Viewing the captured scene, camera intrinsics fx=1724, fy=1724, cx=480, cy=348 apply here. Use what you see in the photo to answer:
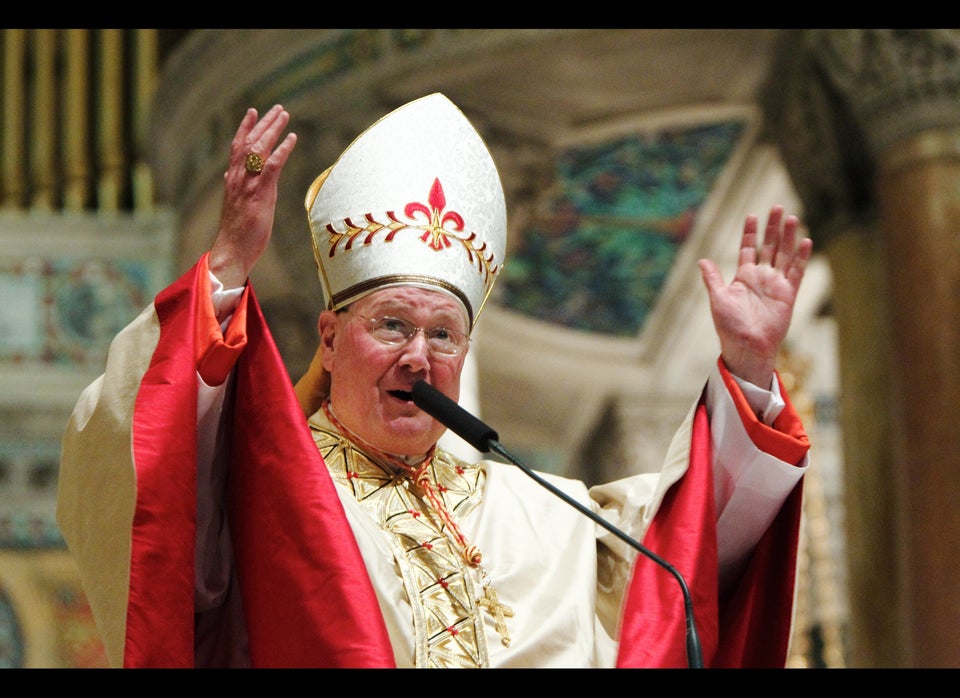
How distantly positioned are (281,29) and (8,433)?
224 centimetres

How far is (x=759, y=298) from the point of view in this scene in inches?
107

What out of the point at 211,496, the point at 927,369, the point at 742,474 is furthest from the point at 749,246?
the point at 927,369

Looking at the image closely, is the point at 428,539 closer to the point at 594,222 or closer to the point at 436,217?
the point at 436,217

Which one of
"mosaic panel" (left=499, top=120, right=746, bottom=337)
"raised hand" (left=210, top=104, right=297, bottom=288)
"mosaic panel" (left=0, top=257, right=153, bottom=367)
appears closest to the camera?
"raised hand" (left=210, top=104, right=297, bottom=288)

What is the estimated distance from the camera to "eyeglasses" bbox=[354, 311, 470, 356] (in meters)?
2.70

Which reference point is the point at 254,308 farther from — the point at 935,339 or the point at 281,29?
the point at 281,29

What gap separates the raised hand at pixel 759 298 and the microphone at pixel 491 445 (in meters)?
0.45

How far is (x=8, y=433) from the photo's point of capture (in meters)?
6.90

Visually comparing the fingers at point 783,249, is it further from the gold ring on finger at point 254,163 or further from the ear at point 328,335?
the gold ring on finger at point 254,163

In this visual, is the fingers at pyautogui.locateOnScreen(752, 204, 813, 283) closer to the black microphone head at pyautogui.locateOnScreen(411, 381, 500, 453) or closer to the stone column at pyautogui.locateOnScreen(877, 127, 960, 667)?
the black microphone head at pyautogui.locateOnScreen(411, 381, 500, 453)

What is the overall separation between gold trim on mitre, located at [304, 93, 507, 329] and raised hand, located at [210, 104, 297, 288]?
0.26m

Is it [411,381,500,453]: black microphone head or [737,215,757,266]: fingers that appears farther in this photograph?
[737,215,757,266]: fingers

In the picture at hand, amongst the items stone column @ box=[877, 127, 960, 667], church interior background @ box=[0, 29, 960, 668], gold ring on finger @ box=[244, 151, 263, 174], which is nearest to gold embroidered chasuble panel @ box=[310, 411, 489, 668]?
gold ring on finger @ box=[244, 151, 263, 174]

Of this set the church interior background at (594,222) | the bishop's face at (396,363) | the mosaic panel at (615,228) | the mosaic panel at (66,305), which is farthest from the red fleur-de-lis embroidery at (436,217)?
the mosaic panel at (66,305)
